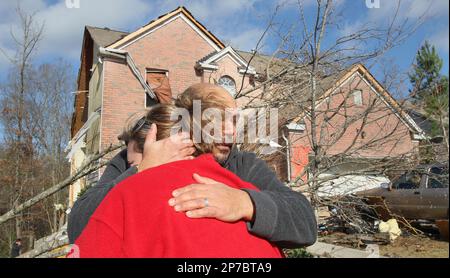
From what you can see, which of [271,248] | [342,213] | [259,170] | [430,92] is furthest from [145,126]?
[342,213]

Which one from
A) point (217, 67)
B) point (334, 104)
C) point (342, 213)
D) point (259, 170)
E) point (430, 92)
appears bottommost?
point (342, 213)

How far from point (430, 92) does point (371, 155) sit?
236cm

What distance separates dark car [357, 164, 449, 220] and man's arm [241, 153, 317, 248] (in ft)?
0.69

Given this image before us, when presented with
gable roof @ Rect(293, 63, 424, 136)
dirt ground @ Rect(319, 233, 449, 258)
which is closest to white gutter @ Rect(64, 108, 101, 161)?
gable roof @ Rect(293, 63, 424, 136)

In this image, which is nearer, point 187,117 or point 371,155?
point 187,117

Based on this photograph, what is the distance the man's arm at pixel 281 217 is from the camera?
0.65m

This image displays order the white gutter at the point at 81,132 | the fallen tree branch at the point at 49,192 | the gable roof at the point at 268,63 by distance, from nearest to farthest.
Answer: the fallen tree branch at the point at 49,192 < the gable roof at the point at 268,63 < the white gutter at the point at 81,132

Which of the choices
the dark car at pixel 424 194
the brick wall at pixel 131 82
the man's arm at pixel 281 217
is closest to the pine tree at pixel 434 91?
the dark car at pixel 424 194

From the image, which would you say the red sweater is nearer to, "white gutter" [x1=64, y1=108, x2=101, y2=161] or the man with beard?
the man with beard

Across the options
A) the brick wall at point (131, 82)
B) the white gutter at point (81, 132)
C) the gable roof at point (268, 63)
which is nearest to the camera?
the brick wall at point (131, 82)

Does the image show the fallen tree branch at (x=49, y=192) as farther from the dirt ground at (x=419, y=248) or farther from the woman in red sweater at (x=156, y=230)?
the dirt ground at (x=419, y=248)
